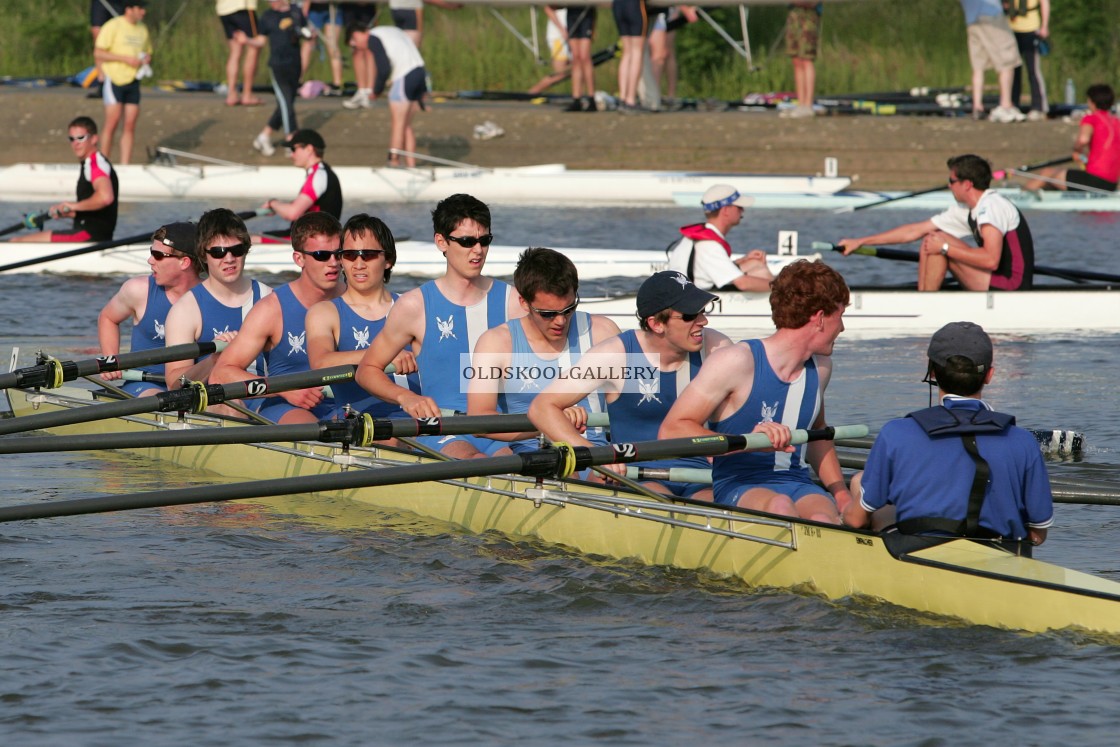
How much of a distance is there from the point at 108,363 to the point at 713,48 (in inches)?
770

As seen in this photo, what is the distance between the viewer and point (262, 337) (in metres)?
8.05

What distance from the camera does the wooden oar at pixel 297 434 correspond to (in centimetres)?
630

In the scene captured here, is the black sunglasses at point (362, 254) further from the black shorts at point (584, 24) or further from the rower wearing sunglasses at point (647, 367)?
the black shorts at point (584, 24)

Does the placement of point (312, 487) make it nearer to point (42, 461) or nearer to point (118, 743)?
point (118, 743)

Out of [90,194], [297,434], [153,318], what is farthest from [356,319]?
[90,194]

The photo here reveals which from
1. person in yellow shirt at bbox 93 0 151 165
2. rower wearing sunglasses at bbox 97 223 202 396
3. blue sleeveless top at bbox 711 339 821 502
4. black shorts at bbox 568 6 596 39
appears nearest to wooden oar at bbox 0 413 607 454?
blue sleeveless top at bbox 711 339 821 502

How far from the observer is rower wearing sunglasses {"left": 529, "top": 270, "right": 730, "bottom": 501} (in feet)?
19.9

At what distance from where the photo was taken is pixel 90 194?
Answer: 45.8ft

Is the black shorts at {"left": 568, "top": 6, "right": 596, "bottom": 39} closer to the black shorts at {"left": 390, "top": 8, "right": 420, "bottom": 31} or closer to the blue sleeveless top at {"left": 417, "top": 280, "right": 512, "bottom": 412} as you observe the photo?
the black shorts at {"left": 390, "top": 8, "right": 420, "bottom": 31}

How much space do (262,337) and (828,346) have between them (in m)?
3.22

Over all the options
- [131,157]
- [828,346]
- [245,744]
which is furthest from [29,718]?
[131,157]

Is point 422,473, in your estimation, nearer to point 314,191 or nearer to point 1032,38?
point 314,191

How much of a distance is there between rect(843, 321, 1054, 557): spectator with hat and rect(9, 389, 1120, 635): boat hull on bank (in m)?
0.09

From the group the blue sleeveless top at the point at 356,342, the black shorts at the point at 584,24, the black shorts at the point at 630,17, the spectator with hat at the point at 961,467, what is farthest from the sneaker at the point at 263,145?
the spectator with hat at the point at 961,467
